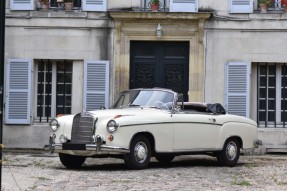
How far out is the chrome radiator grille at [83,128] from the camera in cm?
1387

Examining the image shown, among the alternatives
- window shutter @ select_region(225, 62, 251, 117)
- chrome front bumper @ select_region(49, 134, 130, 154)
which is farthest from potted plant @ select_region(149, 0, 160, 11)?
chrome front bumper @ select_region(49, 134, 130, 154)

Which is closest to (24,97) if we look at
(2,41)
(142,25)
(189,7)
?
(142,25)

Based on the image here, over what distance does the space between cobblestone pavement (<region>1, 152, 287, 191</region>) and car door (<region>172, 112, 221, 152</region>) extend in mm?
447

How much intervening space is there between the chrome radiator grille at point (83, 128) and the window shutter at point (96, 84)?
6174 millimetres

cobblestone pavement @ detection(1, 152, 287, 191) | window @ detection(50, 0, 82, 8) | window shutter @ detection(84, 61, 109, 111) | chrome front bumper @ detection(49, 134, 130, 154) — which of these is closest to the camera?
cobblestone pavement @ detection(1, 152, 287, 191)

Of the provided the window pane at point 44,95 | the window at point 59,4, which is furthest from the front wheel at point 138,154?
the window at point 59,4

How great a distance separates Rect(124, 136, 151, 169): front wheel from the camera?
45.8ft

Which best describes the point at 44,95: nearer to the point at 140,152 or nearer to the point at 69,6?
the point at 69,6

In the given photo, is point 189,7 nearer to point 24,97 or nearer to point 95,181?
point 24,97

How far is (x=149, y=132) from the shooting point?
46.9ft

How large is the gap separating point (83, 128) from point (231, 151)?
143 inches

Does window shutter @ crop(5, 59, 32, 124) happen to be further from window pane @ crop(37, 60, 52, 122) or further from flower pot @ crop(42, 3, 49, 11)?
flower pot @ crop(42, 3, 49, 11)

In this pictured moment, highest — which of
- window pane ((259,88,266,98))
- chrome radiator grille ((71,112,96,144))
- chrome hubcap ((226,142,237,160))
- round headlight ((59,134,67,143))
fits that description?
window pane ((259,88,266,98))

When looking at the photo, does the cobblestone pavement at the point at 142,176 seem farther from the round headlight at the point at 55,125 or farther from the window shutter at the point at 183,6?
the window shutter at the point at 183,6
